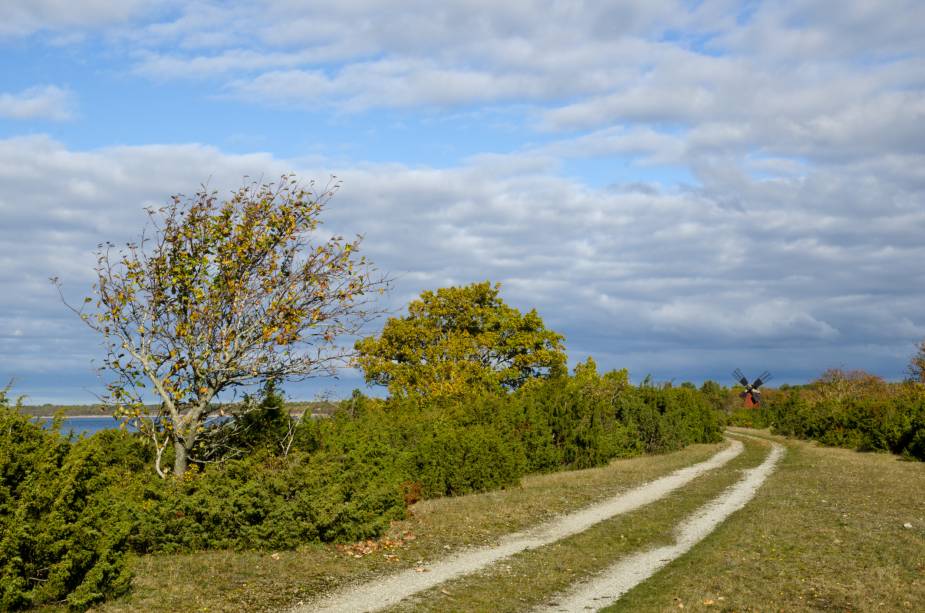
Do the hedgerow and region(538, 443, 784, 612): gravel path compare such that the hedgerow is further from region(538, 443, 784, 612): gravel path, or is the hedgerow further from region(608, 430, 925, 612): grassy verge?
region(538, 443, 784, 612): gravel path

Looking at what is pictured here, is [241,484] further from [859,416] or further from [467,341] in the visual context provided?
[859,416]

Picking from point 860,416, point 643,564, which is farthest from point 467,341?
point 643,564

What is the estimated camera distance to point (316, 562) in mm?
12969

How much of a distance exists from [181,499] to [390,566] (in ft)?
13.7

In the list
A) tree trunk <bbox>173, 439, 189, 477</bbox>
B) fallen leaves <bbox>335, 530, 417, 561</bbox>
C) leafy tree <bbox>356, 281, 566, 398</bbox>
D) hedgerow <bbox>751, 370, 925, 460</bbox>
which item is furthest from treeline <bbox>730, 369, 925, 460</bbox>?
tree trunk <bbox>173, 439, 189, 477</bbox>

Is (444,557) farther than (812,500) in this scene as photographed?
No

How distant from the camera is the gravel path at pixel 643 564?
1112 cm

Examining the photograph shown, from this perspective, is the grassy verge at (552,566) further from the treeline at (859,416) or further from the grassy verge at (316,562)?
the treeline at (859,416)

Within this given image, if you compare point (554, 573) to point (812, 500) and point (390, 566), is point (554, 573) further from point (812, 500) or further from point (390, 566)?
point (812, 500)

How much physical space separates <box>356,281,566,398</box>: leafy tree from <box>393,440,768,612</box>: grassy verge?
2430cm

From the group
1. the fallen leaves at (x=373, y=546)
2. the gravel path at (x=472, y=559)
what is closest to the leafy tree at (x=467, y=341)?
the gravel path at (x=472, y=559)

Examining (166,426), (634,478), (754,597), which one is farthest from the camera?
(634,478)

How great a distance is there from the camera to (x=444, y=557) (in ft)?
45.6

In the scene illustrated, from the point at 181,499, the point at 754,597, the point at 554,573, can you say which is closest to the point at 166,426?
the point at 181,499
